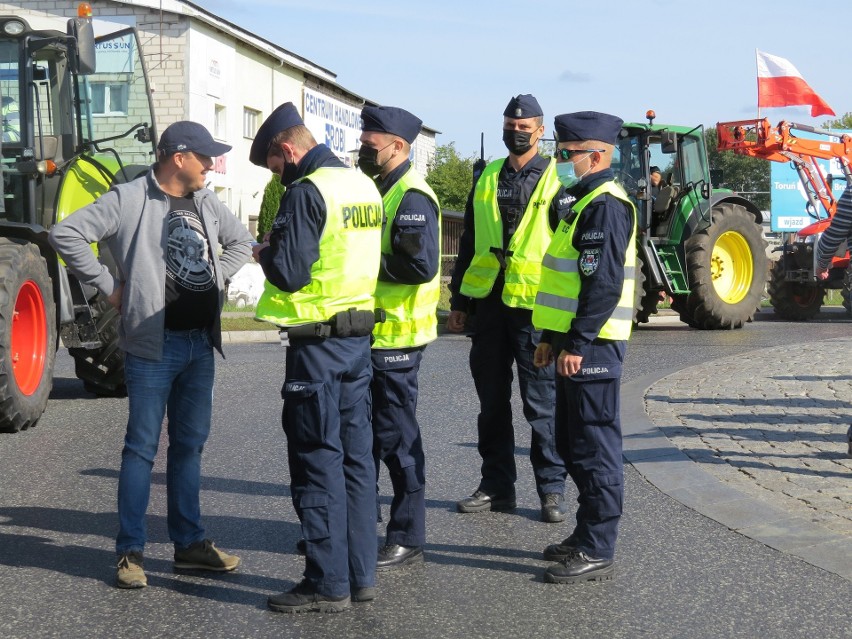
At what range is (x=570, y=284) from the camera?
5.31 m

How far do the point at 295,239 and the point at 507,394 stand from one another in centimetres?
219

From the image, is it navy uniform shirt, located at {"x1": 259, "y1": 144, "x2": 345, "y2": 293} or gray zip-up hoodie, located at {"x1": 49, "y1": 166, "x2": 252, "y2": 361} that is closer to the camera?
navy uniform shirt, located at {"x1": 259, "y1": 144, "x2": 345, "y2": 293}

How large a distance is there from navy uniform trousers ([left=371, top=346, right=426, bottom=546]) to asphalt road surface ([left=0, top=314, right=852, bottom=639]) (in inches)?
7.4

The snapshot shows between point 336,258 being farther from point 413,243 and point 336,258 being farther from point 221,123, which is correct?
point 221,123

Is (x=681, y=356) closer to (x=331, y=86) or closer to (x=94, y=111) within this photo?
(x=94, y=111)

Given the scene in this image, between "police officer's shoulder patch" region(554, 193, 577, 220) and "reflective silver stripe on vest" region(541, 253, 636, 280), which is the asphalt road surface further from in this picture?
"police officer's shoulder patch" region(554, 193, 577, 220)

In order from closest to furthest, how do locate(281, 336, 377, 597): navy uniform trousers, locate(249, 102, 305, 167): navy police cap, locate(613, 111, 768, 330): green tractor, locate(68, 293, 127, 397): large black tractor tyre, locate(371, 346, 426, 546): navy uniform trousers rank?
locate(281, 336, 377, 597): navy uniform trousers → locate(249, 102, 305, 167): navy police cap → locate(371, 346, 426, 546): navy uniform trousers → locate(68, 293, 127, 397): large black tractor tyre → locate(613, 111, 768, 330): green tractor

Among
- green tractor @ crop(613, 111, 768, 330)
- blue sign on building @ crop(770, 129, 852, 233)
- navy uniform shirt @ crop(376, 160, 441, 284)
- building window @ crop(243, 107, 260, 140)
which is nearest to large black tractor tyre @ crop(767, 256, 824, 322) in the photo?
green tractor @ crop(613, 111, 768, 330)

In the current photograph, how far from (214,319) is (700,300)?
13170 millimetres

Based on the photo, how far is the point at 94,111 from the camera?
1040 centimetres

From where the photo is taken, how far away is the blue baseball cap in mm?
5148

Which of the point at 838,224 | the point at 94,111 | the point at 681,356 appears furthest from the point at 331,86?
the point at 838,224

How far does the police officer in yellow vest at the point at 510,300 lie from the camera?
6270 millimetres

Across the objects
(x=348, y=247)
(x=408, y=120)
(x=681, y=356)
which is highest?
(x=408, y=120)
